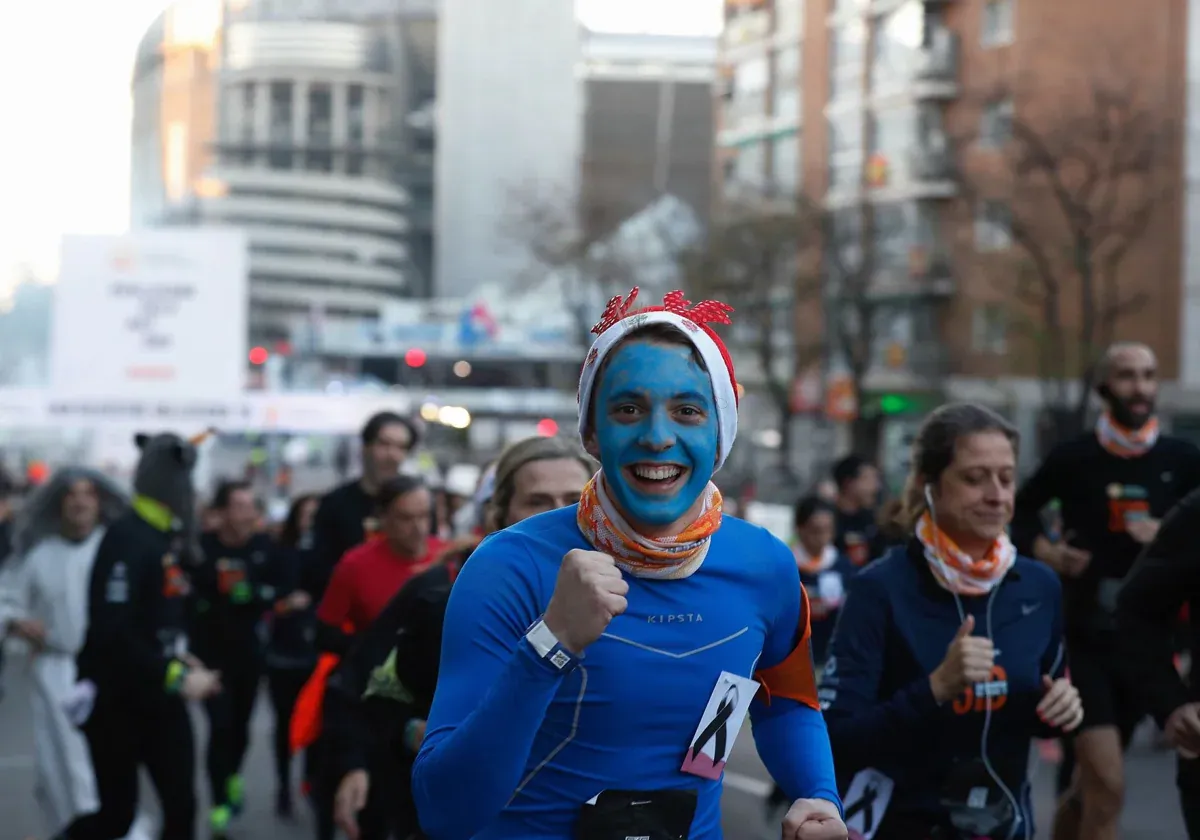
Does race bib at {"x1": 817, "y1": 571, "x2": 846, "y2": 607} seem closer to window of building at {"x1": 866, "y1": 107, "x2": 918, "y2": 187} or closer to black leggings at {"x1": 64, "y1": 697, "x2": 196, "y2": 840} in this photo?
Answer: black leggings at {"x1": 64, "y1": 697, "x2": 196, "y2": 840}

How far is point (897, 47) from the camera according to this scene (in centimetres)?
5206

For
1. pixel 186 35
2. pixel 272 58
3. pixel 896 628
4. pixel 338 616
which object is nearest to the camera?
pixel 896 628

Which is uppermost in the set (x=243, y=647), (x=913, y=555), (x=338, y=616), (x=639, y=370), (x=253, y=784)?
(x=639, y=370)

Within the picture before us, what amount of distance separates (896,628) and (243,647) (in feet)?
23.2

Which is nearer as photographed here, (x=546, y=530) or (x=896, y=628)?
(x=546, y=530)

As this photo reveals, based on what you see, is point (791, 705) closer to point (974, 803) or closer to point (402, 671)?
point (974, 803)

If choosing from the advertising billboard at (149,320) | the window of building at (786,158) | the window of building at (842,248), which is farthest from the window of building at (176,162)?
the advertising billboard at (149,320)

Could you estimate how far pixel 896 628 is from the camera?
444 centimetres

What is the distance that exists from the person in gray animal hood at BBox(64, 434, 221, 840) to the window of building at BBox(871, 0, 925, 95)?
45777 millimetres

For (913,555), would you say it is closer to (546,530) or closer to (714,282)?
(546,530)

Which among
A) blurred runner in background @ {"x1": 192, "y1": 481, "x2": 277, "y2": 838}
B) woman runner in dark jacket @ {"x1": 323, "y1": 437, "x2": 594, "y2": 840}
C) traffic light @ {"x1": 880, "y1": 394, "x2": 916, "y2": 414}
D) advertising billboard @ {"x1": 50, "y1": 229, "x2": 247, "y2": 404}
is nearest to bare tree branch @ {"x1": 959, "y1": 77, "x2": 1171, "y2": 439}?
traffic light @ {"x1": 880, "y1": 394, "x2": 916, "y2": 414}

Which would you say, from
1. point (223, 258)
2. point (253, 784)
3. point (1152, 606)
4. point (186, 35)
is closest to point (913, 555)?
point (1152, 606)

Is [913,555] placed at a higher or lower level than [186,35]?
lower

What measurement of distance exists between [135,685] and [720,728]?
4735 millimetres
